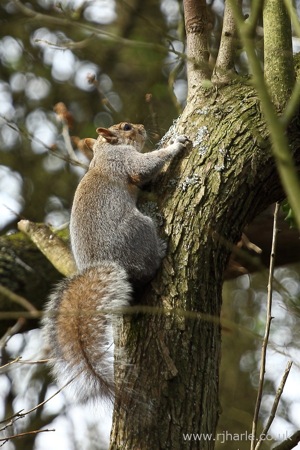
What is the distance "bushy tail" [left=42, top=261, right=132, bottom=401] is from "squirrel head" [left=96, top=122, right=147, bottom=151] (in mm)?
1333

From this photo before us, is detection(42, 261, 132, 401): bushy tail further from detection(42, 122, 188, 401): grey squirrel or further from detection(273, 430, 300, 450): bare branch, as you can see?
Result: detection(273, 430, 300, 450): bare branch

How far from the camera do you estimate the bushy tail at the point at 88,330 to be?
3.10 m

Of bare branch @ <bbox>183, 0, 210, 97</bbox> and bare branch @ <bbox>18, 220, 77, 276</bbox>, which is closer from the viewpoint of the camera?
bare branch @ <bbox>183, 0, 210, 97</bbox>

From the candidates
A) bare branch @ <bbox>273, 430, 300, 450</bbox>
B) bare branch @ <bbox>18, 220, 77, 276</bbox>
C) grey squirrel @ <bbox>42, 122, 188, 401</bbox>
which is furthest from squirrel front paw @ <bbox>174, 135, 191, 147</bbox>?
bare branch @ <bbox>273, 430, 300, 450</bbox>

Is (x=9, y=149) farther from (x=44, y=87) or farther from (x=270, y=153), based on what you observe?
(x=270, y=153)

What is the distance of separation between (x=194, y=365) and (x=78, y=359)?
65 cm

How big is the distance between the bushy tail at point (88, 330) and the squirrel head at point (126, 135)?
1.33 meters

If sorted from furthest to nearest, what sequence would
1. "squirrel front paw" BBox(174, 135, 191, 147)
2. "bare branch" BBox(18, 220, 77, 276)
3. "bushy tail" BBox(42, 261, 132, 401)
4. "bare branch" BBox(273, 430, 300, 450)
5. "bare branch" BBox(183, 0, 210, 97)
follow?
1. "bare branch" BBox(18, 220, 77, 276)
2. "bare branch" BBox(183, 0, 210, 97)
3. "squirrel front paw" BBox(174, 135, 191, 147)
4. "bushy tail" BBox(42, 261, 132, 401)
5. "bare branch" BBox(273, 430, 300, 450)

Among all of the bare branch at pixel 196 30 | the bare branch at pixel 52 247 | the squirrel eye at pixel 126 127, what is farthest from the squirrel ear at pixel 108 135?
the bare branch at pixel 196 30

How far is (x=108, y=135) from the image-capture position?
183 inches

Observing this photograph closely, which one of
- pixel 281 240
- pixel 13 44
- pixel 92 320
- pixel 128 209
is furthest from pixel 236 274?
pixel 13 44

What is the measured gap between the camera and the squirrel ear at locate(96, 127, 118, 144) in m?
4.61

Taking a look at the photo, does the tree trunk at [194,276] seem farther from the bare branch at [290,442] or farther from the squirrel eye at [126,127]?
the squirrel eye at [126,127]

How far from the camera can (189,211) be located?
3076 mm
